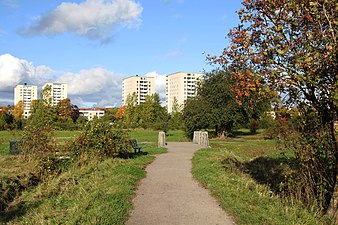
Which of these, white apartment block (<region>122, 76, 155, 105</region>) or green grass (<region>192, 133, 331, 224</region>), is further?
white apartment block (<region>122, 76, 155, 105</region>)

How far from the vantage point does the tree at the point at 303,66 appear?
21.9ft

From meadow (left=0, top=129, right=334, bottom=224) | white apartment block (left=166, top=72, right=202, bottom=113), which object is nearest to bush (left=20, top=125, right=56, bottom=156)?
meadow (left=0, top=129, right=334, bottom=224)

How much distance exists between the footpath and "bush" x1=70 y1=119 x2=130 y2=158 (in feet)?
10.9

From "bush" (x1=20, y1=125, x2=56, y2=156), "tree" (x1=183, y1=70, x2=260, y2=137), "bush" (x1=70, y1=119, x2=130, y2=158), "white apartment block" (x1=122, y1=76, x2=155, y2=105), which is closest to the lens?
"bush" (x1=20, y1=125, x2=56, y2=156)

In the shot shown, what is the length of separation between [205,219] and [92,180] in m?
4.77

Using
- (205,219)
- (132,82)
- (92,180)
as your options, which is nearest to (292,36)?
(205,219)

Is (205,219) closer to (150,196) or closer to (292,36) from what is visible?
(150,196)

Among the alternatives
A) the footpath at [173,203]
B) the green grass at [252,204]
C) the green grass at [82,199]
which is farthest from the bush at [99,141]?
the green grass at [252,204]

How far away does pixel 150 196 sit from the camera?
8.77 m

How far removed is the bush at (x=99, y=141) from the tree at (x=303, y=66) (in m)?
8.21

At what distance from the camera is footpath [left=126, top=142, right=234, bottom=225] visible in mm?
6750

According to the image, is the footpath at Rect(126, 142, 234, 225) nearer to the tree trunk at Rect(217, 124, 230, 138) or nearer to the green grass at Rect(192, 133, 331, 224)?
the green grass at Rect(192, 133, 331, 224)

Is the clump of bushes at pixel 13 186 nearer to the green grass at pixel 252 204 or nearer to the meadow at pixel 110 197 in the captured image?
the meadow at pixel 110 197

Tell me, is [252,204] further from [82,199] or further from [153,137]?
[153,137]
